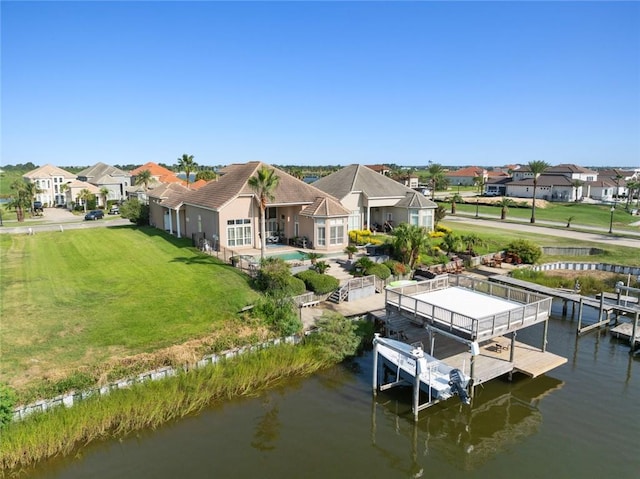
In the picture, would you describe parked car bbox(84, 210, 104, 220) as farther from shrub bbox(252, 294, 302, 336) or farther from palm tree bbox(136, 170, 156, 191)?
shrub bbox(252, 294, 302, 336)

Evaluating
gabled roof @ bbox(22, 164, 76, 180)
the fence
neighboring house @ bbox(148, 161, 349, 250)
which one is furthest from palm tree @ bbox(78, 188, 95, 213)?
the fence

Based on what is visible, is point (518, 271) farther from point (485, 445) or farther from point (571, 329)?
point (485, 445)

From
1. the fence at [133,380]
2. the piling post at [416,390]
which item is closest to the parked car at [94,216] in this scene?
the fence at [133,380]

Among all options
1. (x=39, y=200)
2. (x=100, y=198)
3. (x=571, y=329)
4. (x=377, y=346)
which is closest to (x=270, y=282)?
(x=377, y=346)

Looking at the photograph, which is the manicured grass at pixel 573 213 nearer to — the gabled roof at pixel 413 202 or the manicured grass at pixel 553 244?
the manicured grass at pixel 553 244

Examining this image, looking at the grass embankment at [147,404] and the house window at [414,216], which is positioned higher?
the house window at [414,216]
